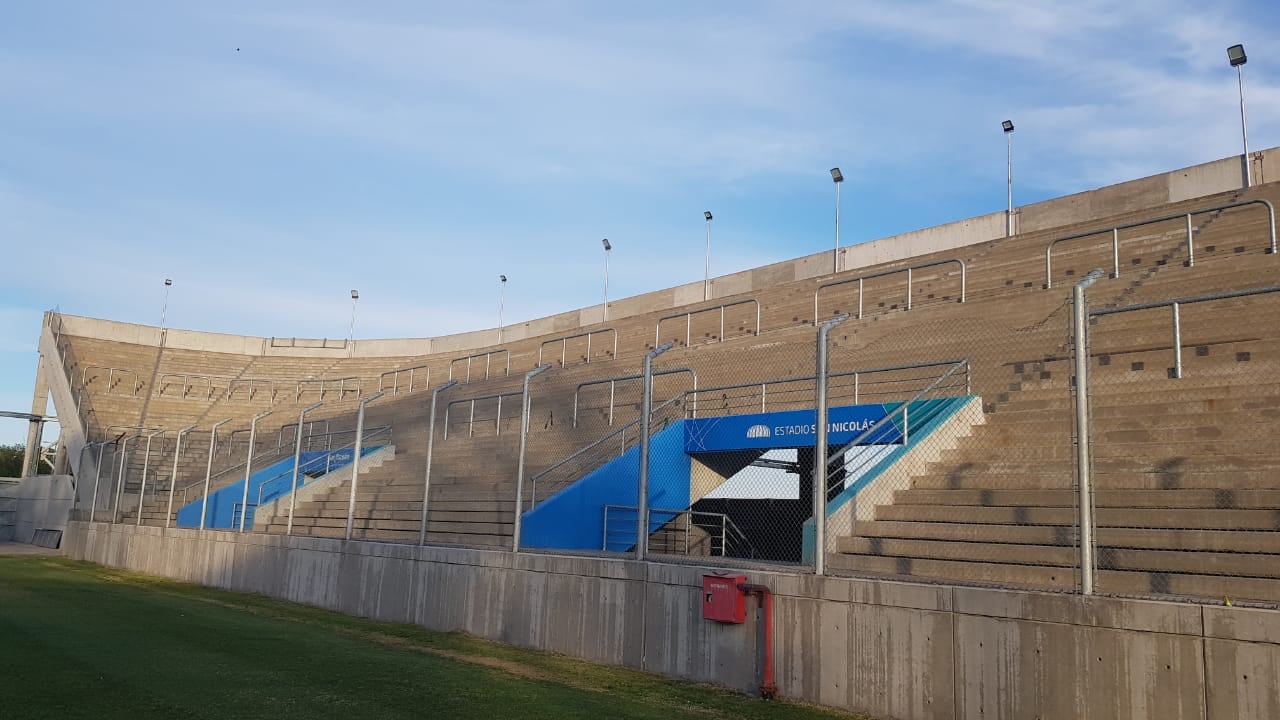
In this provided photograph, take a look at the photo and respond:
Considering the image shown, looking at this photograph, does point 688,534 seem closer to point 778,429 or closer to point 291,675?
point 778,429

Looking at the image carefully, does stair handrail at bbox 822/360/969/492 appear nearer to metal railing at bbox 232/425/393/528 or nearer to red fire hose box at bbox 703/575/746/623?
red fire hose box at bbox 703/575/746/623

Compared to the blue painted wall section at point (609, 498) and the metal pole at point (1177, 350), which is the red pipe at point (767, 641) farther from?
the blue painted wall section at point (609, 498)

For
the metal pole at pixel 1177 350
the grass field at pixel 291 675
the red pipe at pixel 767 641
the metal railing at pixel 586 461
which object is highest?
the metal pole at pixel 1177 350

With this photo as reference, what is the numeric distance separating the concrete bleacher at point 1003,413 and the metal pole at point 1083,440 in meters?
0.87

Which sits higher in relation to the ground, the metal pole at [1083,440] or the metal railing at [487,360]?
the metal railing at [487,360]

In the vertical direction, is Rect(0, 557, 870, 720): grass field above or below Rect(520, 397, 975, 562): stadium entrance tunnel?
below

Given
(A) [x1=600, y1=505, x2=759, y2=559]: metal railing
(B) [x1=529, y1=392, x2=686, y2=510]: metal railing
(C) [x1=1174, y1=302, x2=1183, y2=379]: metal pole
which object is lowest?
(A) [x1=600, y1=505, x2=759, y2=559]: metal railing

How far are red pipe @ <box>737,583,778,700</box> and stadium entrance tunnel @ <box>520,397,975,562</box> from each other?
4.17 m

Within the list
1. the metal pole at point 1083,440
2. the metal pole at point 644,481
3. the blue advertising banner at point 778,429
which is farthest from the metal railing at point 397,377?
the metal pole at point 1083,440

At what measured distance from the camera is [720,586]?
26.3 feet

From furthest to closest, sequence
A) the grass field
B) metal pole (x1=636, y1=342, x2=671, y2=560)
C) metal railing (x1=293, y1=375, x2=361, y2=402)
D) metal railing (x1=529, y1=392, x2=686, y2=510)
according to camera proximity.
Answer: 1. metal railing (x1=293, y1=375, x2=361, y2=402)
2. metal railing (x1=529, y1=392, x2=686, y2=510)
3. metal pole (x1=636, y1=342, x2=671, y2=560)
4. the grass field

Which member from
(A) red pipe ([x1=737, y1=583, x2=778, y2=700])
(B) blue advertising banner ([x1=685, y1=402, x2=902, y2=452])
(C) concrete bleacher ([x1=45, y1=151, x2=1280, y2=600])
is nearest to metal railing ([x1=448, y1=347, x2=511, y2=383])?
(C) concrete bleacher ([x1=45, y1=151, x2=1280, y2=600])

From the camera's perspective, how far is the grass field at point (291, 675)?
653 centimetres

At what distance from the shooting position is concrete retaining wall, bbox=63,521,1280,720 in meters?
5.57
